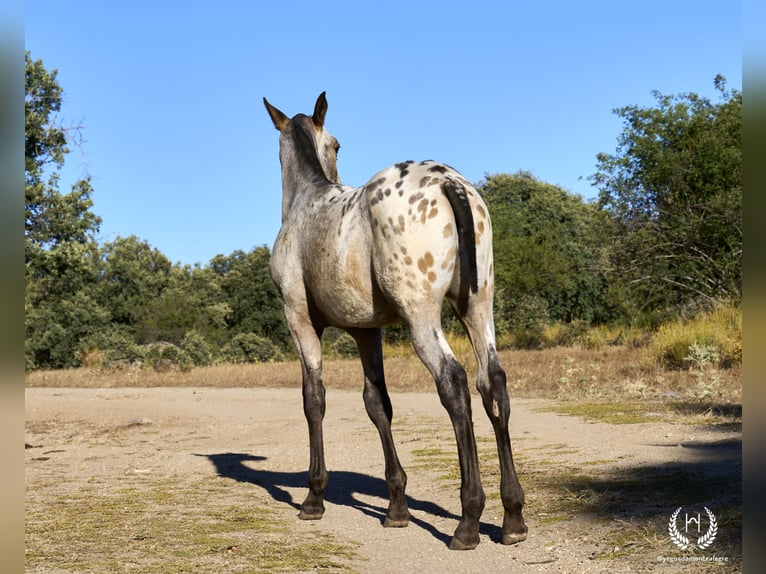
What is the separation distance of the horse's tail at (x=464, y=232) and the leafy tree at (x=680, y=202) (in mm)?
14563

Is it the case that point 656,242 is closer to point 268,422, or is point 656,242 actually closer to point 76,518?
point 268,422

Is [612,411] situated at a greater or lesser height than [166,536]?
greater

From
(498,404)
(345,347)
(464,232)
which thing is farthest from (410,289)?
(345,347)

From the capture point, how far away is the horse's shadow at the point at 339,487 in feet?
19.2

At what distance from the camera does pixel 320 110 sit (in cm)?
724

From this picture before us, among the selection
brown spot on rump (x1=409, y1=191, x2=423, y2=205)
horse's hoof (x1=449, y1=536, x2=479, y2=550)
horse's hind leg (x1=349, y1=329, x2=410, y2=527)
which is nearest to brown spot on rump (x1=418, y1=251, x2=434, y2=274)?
brown spot on rump (x1=409, y1=191, x2=423, y2=205)

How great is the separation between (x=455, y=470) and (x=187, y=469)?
2996mm

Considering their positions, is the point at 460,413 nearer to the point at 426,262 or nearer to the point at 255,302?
the point at 426,262

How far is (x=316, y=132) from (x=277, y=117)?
0.45 m

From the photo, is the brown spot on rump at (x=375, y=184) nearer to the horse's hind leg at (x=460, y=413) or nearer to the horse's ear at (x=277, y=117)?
the horse's hind leg at (x=460, y=413)

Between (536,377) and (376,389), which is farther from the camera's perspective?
(536,377)

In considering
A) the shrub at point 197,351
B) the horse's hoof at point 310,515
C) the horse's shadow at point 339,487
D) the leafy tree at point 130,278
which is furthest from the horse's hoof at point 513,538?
the leafy tree at point 130,278

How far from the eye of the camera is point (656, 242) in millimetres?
20312
